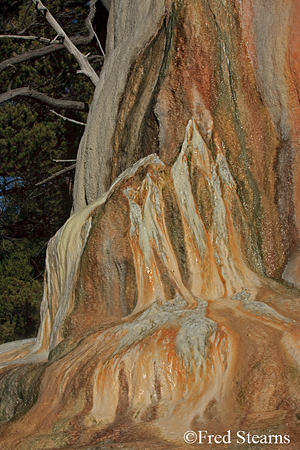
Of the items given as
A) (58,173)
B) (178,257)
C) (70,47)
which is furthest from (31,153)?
(178,257)

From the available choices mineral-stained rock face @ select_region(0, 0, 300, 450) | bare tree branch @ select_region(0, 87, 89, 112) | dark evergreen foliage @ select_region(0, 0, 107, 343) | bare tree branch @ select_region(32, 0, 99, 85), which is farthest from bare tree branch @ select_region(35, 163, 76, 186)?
mineral-stained rock face @ select_region(0, 0, 300, 450)

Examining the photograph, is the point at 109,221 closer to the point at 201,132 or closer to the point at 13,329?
the point at 201,132

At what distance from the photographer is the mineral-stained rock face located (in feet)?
10.5

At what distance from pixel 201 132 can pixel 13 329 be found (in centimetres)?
632

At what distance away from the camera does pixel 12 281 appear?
10539 mm

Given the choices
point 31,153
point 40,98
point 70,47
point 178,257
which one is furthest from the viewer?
point 31,153

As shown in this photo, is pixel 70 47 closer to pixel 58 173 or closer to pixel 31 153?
pixel 31 153

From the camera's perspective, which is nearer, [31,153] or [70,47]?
[70,47]

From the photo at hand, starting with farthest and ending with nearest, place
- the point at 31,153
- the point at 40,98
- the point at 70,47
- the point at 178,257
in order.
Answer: the point at 31,153, the point at 40,98, the point at 70,47, the point at 178,257

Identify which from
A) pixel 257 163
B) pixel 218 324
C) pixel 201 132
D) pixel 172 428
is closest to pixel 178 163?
pixel 201 132

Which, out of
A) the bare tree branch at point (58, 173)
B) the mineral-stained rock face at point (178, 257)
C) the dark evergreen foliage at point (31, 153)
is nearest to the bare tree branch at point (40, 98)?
the dark evergreen foliage at point (31, 153)

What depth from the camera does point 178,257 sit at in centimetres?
452

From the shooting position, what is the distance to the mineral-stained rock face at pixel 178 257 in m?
3.20

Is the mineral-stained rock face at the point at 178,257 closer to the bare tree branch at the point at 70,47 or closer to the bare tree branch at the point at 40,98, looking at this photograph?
the bare tree branch at the point at 70,47
